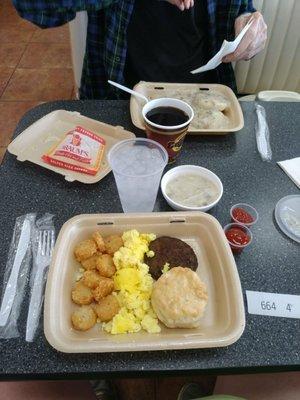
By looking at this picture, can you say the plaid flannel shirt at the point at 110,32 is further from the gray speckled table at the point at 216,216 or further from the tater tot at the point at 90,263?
the tater tot at the point at 90,263

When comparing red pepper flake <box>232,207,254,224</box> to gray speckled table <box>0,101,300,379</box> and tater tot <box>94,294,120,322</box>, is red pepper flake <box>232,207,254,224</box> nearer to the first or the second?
gray speckled table <box>0,101,300,379</box>

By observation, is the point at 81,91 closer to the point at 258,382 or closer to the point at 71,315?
the point at 71,315

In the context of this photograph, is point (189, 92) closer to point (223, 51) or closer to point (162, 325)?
point (223, 51)

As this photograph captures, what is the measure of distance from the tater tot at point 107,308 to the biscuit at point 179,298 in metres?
0.07

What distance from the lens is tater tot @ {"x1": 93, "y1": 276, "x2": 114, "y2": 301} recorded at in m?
0.63

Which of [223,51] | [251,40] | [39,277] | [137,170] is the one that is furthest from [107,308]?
[251,40]

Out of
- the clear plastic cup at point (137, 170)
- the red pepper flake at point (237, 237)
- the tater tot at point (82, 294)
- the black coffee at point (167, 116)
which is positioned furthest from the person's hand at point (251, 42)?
the tater tot at point (82, 294)

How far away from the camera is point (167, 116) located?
33.7 inches

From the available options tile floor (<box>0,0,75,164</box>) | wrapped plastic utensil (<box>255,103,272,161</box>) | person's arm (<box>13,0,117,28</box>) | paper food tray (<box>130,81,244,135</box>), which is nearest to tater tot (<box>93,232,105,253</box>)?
paper food tray (<box>130,81,244,135</box>)

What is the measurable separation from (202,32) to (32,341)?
113 centimetres

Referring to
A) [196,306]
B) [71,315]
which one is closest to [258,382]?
[196,306]

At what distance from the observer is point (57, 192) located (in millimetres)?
836

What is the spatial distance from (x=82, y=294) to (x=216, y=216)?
1.14 ft

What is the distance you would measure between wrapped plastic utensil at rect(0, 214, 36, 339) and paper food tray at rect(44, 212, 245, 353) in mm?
81
